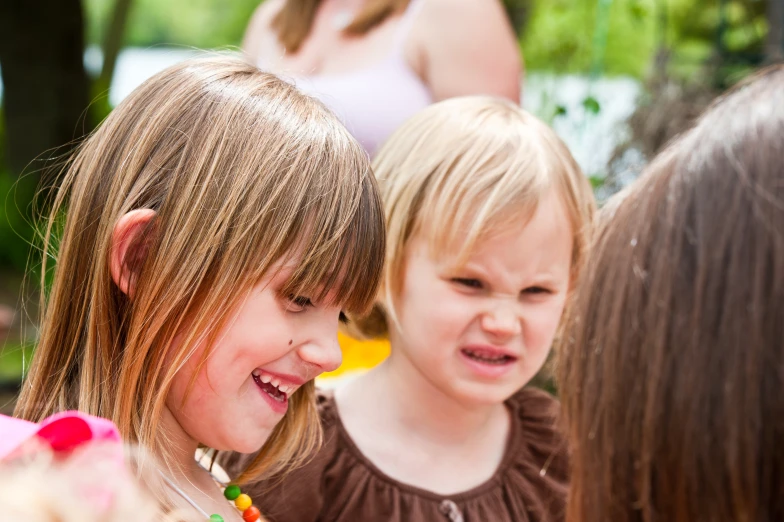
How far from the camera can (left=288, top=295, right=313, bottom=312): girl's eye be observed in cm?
132

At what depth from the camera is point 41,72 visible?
241 inches

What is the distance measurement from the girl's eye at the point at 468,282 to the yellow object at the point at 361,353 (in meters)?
0.76

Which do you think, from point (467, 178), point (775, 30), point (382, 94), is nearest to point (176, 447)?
point (467, 178)

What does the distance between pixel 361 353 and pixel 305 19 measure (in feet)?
3.51

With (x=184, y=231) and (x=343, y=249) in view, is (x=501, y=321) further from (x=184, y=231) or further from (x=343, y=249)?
(x=184, y=231)

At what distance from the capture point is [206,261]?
1257 mm

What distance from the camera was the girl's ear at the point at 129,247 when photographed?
4.14ft

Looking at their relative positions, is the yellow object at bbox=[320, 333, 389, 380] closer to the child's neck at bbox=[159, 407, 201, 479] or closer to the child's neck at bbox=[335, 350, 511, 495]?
the child's neck at bbox=[335, 350, 511, 495]

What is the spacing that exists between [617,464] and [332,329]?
49 centimetres

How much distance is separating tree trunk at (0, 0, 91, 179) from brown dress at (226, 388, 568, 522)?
4718 mm

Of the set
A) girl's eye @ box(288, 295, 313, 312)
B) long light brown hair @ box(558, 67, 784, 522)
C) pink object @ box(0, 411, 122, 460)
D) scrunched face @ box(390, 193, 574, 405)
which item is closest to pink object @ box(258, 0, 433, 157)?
scrunched face @ box(390, 193, 574, 405)

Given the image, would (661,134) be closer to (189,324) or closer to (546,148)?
(546,148)

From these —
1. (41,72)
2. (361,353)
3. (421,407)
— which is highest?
(421,407)

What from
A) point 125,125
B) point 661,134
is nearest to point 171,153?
point 125,125
